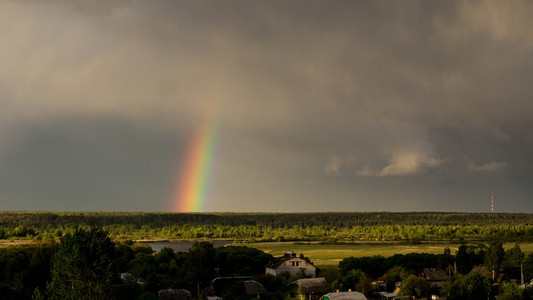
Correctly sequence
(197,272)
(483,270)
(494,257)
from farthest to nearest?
(494,257), (483,270), (197,272)

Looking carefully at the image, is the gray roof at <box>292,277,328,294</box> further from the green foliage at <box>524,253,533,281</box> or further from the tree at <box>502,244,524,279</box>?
the tree at <box>502,244,524,279</box>

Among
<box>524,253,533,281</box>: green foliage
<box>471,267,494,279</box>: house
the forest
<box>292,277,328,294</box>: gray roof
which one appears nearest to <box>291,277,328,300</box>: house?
<box>292,277,328,294</box>: gray roof

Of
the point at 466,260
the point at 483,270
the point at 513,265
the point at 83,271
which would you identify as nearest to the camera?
the point at 83,271

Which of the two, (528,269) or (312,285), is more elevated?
(528,269)

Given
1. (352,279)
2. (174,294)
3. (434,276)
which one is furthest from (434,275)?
(174,294)

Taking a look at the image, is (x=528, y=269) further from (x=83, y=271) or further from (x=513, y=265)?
(x=83, y=271)

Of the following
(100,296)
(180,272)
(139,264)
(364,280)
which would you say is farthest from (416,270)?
(100,296)
